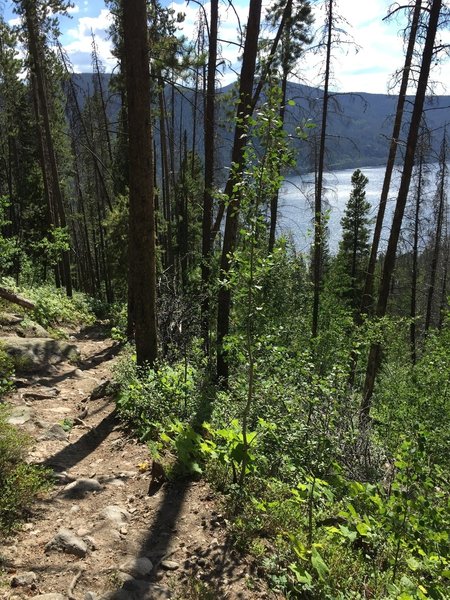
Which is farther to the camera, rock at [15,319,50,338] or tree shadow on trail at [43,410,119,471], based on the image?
rock at [15,319,50,338]

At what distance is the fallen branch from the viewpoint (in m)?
10.4

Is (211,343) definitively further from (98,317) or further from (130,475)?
(98,317)

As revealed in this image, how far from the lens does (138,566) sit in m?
3.43

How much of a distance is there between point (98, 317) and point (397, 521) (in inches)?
626

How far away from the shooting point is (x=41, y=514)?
390 centimetres

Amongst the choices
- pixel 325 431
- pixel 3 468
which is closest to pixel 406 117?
pixel 325 431

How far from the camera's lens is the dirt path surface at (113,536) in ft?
10.4

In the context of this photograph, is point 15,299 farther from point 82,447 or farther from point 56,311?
point 82,447

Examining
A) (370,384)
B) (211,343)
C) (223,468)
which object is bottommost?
(370,384)

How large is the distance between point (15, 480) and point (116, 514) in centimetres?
96

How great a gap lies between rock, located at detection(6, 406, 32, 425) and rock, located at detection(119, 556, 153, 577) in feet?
9.37

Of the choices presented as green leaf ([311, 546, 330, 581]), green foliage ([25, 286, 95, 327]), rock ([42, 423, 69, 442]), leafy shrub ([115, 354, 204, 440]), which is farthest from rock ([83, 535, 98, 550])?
green foliage ([25, 286, 95, 327])

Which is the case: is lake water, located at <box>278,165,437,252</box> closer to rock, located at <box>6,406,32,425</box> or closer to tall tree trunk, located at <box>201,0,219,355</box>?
tall tree trunk, located at <box>201,0,219,355</box>

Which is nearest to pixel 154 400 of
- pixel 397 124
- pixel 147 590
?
pixel 147 590
